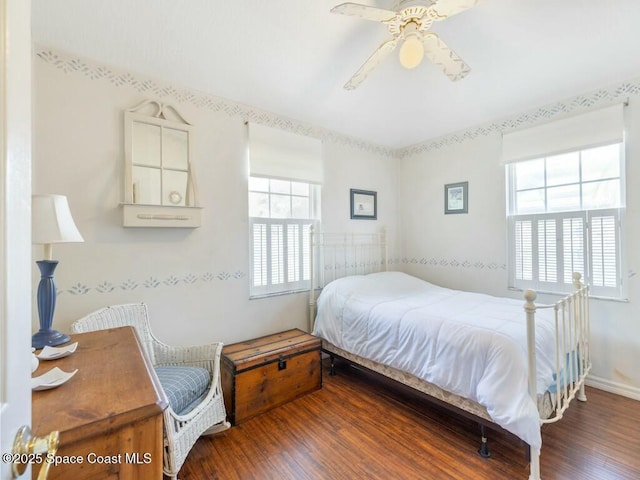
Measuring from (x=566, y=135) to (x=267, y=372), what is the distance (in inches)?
123

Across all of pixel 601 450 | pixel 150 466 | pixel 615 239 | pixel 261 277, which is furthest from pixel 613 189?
pixel 150 466

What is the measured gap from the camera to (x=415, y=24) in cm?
157

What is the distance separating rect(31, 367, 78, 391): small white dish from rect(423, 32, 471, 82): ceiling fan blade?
220 cm

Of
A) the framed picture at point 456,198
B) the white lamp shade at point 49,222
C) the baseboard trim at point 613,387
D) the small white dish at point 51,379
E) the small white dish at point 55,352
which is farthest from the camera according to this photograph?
the framed picture at point 456,198

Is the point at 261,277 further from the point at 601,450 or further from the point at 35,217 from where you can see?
the point at 601,450

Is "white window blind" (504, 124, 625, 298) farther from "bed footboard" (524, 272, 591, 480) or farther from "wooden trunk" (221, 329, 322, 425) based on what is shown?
"wooden trunk" (221, 329, 322, 425)

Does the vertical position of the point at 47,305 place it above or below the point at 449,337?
above

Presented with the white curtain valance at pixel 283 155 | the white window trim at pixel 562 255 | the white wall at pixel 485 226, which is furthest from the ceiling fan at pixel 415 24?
the white window trim at pixel 562 255

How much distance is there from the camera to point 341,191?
3316 millimetres

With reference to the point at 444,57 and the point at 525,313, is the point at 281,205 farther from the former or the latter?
the point at 525,313

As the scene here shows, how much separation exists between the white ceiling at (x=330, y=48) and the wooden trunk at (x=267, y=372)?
207cm

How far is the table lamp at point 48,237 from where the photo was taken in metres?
1.32

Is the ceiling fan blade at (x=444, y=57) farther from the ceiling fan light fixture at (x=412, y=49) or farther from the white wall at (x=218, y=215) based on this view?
the white wall at (x=218, y=215)

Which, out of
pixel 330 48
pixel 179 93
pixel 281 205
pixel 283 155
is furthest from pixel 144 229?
pixel 330 48
